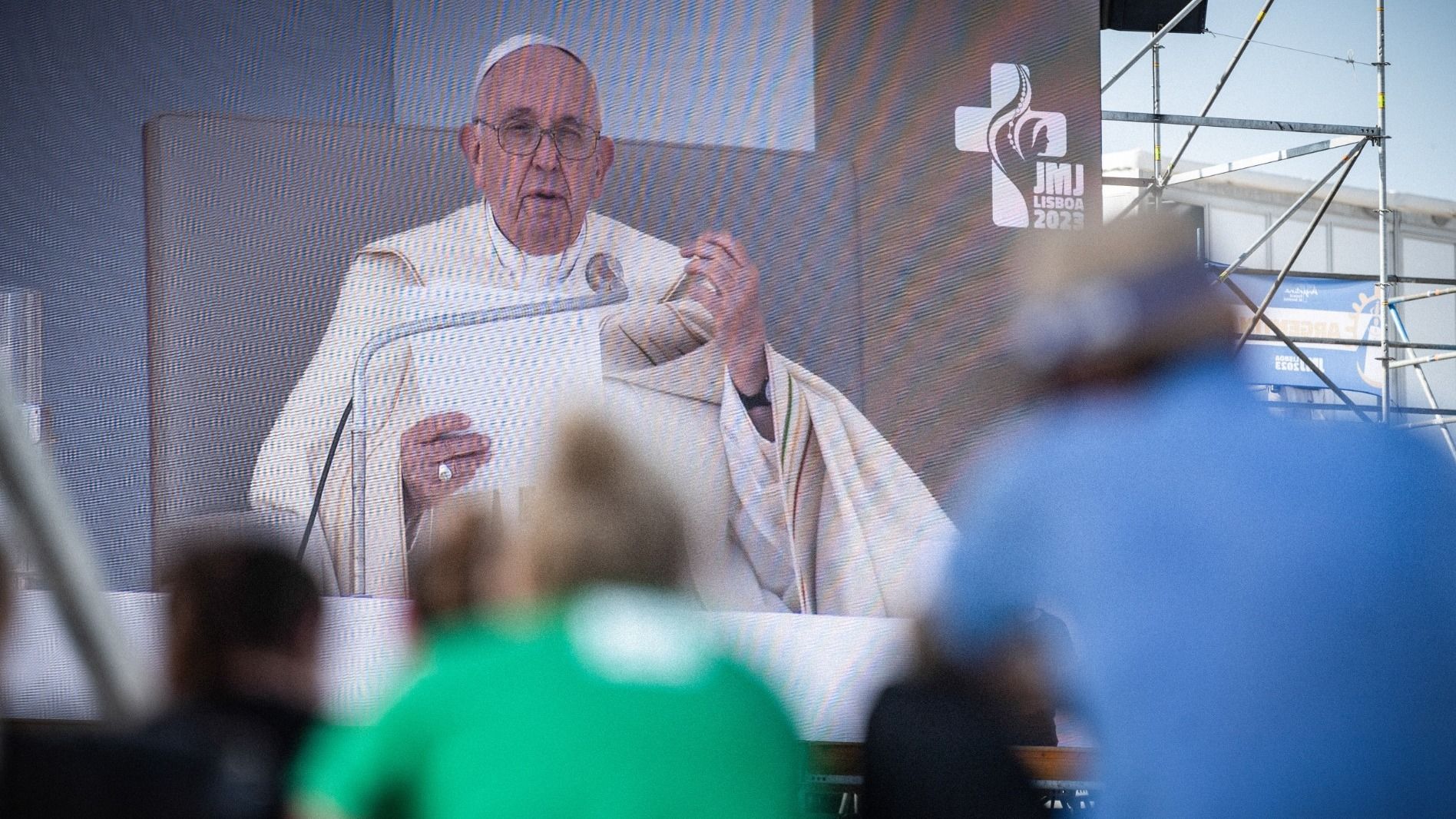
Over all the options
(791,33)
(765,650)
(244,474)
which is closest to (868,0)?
(791,33)

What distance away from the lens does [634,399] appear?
3.35m

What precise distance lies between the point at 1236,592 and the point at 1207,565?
0.10 feet

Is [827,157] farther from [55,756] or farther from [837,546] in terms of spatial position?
[55,756]

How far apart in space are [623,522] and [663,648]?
14cm

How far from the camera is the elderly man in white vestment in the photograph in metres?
3.24

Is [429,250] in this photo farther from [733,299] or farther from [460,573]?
[460,573]

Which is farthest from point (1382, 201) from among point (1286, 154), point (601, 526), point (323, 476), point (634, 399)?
point (601, 526)

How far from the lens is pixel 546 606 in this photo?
126cm

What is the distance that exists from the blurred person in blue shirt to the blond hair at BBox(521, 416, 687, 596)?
272mm

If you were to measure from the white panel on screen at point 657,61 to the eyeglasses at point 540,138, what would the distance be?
2.3 inches

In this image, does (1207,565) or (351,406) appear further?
(351,406)

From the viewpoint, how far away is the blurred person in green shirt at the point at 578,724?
115 centimetres

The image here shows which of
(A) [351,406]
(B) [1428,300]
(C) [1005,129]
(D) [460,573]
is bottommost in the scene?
(D) [460,573]

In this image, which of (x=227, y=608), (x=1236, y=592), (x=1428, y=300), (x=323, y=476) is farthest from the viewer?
(x=1428, y=300)
